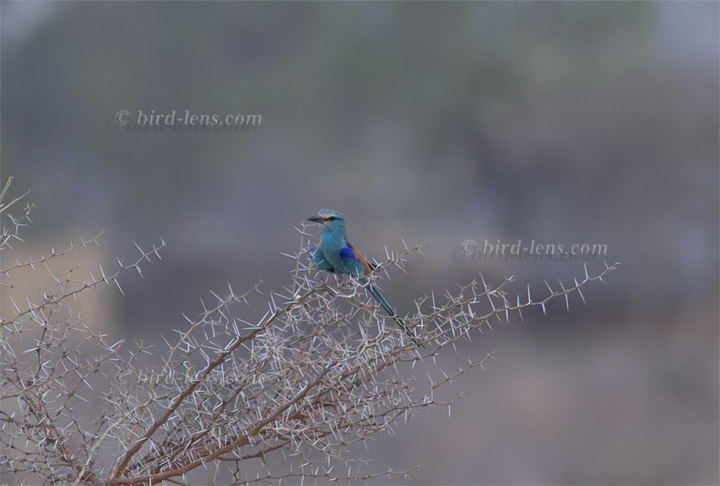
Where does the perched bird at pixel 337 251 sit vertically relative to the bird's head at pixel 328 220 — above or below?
below

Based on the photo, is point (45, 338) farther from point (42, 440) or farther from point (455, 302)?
point (455, 302)

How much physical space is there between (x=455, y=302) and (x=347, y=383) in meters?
0.16

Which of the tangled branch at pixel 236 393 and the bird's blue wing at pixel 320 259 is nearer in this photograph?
the tangled branch at pixel 236 393

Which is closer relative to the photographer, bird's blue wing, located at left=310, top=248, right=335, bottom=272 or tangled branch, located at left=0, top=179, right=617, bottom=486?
tangled branch, located at left=0, top=179, right=617, bottom=486

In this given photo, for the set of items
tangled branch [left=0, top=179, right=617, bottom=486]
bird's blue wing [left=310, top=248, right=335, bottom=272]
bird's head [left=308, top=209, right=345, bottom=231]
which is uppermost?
bird's head [left=308, top=209, right=345, bottom=231]

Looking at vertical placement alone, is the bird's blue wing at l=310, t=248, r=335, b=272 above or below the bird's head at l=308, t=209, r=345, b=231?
below

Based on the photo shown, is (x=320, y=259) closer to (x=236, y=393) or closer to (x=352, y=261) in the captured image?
(x=352, y=261)

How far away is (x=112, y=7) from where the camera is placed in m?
3.18

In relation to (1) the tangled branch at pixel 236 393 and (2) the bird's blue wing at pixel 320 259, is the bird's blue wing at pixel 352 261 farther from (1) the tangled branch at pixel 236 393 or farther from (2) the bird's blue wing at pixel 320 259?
(1) the tangled branch at pixel 236 393

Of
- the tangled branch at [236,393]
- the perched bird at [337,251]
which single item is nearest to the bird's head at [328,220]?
the perched bird at [337,251]

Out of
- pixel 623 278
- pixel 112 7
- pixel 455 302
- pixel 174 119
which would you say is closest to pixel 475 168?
pixel 623 278

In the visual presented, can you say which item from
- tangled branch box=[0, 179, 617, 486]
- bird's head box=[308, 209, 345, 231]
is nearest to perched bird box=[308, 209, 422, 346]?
bird's head box=[308, 209, 345, 231]

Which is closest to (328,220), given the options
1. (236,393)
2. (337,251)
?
(337,251)

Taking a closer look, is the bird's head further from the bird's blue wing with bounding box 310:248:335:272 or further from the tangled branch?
the tangled branch
